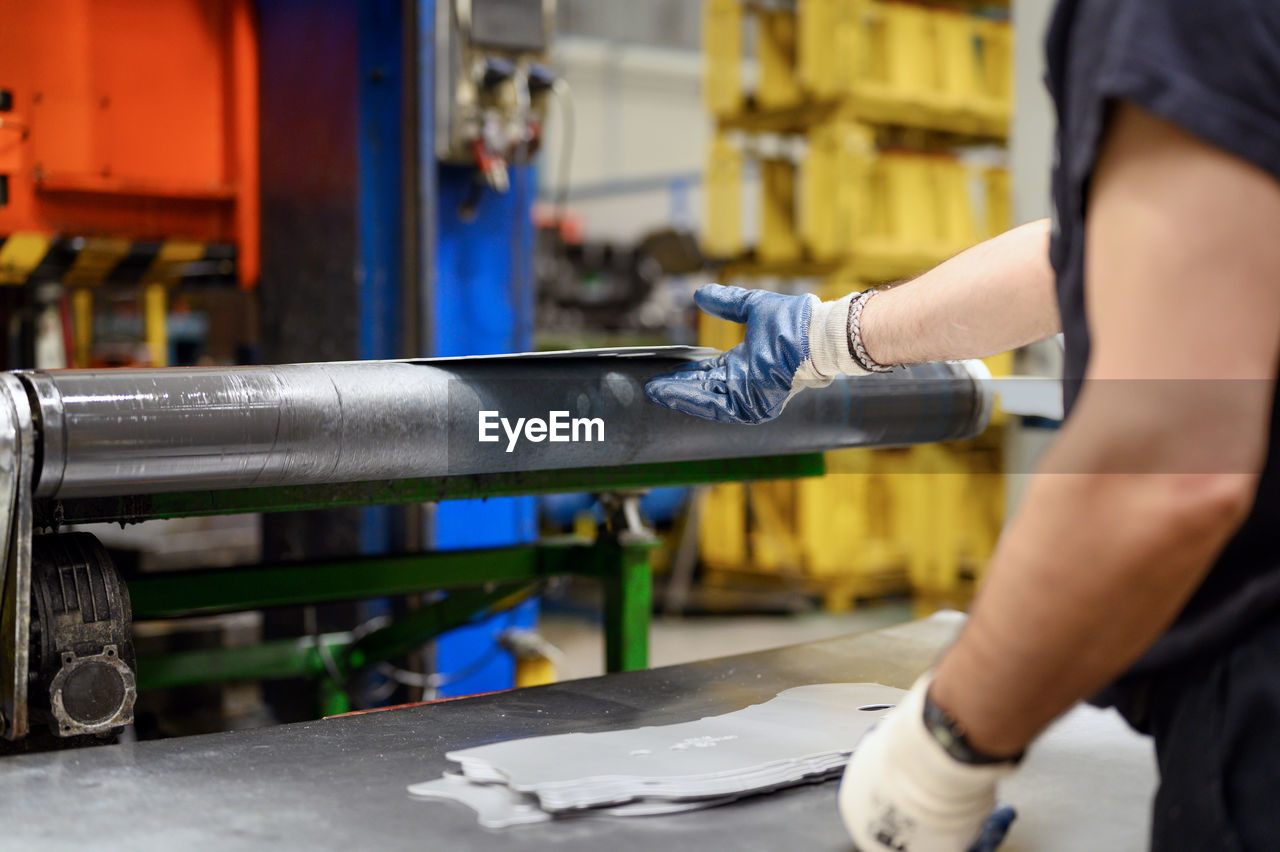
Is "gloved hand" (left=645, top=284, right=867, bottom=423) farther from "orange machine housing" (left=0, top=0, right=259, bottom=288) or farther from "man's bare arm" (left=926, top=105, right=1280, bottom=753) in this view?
"orange machine housing" (left=0, top=0, right=259, bottom=288)

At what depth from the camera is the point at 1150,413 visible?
2.35 ft

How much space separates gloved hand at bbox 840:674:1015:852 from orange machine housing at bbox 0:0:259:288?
6.45ft

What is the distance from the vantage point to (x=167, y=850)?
0.93m

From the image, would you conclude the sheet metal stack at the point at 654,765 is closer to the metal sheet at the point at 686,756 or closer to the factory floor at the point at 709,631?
the metal sheet at the point at 686,756

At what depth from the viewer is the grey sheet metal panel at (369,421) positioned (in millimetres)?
1164

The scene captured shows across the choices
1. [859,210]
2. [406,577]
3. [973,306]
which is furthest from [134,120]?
[859,210]

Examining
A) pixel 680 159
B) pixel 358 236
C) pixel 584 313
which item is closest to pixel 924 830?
pixel 358 236

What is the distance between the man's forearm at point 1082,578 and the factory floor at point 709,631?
352 cm

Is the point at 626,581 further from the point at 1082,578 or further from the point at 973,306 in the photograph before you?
the point at 1082,578

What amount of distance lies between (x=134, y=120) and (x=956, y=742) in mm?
2474

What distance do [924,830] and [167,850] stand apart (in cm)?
57

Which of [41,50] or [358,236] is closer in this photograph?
[41,50]

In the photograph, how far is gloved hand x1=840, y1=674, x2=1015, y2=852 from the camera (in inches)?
32.8

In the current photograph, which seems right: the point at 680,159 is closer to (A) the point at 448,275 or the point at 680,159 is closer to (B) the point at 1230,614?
(A) the point at 448,275
